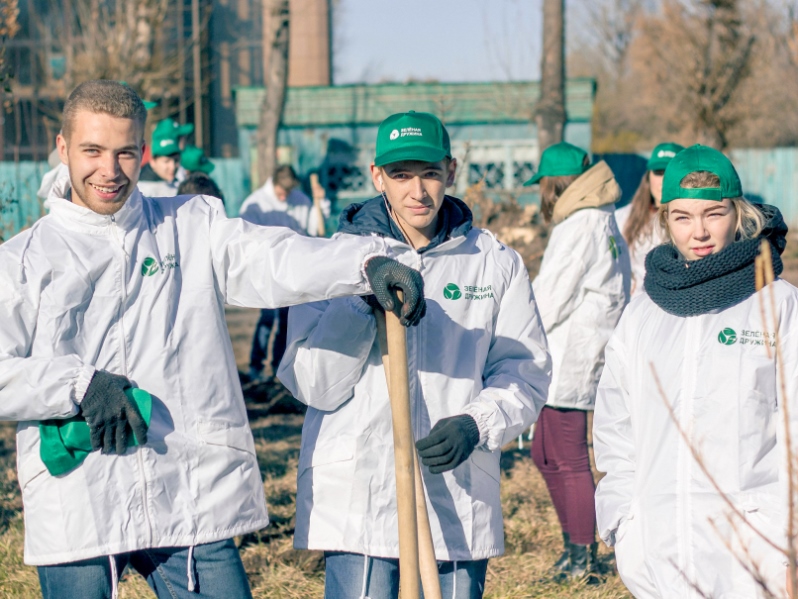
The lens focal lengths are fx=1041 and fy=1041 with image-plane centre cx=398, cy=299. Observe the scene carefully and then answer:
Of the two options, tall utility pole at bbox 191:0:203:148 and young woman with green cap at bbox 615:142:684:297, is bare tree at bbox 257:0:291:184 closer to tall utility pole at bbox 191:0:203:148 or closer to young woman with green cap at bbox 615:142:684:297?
tall utility pole at bbox 191:0:203:148

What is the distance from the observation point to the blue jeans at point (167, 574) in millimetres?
2715

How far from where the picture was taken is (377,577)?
2.83 metres

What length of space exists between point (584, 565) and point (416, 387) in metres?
2.27

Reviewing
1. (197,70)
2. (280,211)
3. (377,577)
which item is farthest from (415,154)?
(197,70)

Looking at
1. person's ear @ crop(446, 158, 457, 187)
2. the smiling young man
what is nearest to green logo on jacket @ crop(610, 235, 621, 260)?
person's ear @ crop(446, 158, 457, 187)

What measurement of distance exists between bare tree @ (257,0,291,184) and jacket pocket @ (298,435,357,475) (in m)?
13.5

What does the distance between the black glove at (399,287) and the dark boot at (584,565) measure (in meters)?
2.50

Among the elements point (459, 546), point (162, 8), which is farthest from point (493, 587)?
point (162, 8)

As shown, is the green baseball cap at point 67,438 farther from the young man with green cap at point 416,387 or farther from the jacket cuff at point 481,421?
the jacket cuff at point 481,421

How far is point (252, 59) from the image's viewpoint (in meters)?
26.0

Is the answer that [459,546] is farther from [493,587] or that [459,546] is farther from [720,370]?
[493,587]

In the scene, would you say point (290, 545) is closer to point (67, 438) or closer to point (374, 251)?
point (67, 438)

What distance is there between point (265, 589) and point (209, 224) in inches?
89.8

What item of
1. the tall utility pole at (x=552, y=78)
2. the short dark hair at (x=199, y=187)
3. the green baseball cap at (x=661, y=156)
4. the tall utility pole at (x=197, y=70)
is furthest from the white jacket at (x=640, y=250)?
the tall utility pole at (x=197, y=70)
